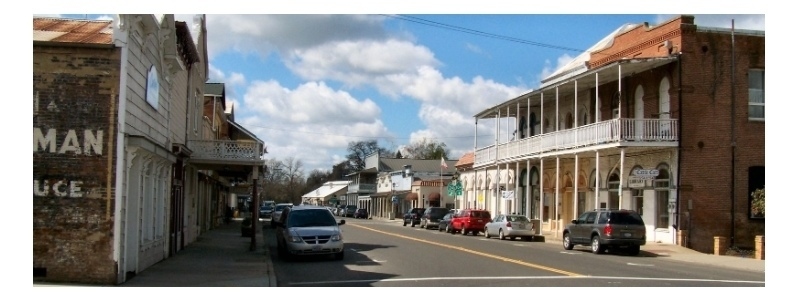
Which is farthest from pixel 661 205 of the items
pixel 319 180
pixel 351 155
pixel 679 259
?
pixel 319 180

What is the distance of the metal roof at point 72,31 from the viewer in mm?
14836

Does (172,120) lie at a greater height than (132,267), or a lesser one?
greater

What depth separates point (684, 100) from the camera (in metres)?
31.0

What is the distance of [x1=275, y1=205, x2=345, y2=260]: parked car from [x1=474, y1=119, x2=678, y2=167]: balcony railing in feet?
42.0

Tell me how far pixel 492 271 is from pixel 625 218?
32.3ft

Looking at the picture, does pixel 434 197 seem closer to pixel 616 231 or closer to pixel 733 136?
pixel 733 136

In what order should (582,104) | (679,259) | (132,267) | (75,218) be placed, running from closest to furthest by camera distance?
1. (75,218)
2. (132,267)
3. (679,259)
4. (582,104)

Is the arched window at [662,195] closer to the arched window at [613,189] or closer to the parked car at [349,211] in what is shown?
the arched window at [613,189]

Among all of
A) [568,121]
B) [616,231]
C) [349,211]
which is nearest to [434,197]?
[349,211]

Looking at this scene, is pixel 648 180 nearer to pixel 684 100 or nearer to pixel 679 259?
pixel 684 100

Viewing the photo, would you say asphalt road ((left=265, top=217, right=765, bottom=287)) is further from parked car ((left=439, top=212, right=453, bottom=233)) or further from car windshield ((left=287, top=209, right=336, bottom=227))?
parked car ((left=439, top=212, right=453, bottom=233))

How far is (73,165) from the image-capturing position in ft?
47.6

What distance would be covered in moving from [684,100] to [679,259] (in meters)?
7.71

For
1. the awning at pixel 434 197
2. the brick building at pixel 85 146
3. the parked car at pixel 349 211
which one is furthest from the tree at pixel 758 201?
the parked car at pixel 349 211
